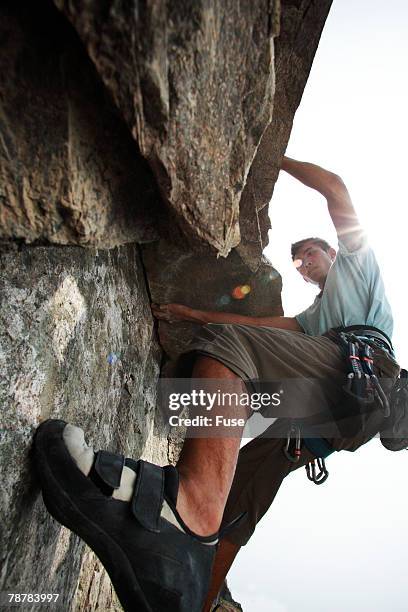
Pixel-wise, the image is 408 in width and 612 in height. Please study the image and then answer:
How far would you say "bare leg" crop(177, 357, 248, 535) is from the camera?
1598mm

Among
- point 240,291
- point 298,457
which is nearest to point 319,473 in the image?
point 298,457

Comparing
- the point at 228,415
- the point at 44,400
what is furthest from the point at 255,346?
the point at 44,400

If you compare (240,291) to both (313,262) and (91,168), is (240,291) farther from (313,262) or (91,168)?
(91,168)

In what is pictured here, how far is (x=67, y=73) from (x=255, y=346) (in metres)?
1.50

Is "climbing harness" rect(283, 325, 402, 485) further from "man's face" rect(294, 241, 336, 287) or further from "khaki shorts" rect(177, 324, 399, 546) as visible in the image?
"man's face" rect(294, 241, 336, 287)

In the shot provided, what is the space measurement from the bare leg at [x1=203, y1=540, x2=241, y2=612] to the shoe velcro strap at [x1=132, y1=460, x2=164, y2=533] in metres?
2.06

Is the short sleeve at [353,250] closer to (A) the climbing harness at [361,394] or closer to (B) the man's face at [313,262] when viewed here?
(A) the climbing harness at [361,394]

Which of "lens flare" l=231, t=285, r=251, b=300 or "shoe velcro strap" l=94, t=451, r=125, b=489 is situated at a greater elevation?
"lens flare" l=231, t=285, r=251, b=300

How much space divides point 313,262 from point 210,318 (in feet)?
3.65

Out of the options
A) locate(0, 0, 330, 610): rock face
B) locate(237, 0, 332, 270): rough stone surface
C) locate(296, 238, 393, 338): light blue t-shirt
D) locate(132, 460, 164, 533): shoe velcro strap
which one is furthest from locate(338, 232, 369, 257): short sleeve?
locate(132, 460, 164, 533): shoe velcro strap

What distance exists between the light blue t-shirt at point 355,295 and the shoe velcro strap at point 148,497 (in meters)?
1.71

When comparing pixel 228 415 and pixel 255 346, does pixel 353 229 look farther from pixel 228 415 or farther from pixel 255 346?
pixel 228 415

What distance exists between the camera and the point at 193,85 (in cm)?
131

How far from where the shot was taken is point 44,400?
5.35ft
